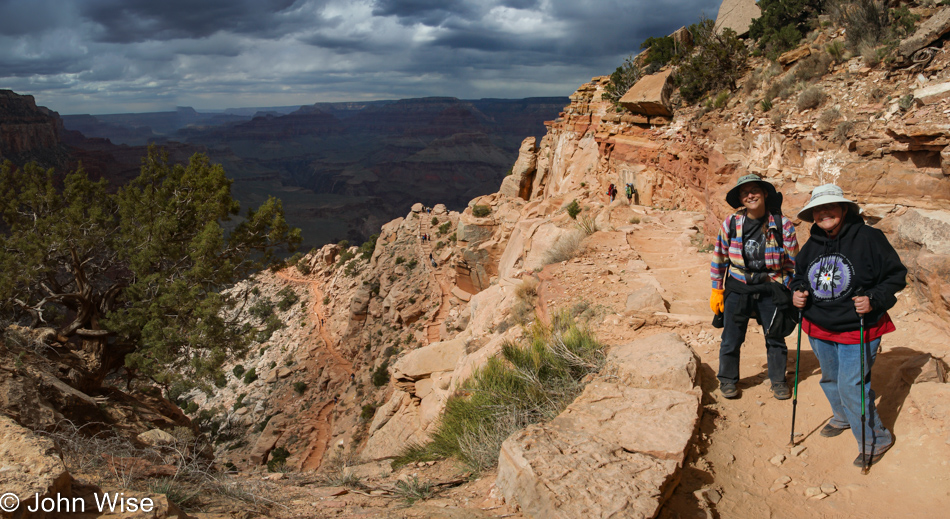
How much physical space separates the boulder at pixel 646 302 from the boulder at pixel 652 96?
13.2 meters

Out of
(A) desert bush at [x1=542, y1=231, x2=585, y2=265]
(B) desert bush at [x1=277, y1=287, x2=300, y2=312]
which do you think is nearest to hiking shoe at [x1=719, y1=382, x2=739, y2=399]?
(A) desert bush at [x1=542, y1=231, x2=585, y2=265]

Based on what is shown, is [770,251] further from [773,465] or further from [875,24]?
[875,24]

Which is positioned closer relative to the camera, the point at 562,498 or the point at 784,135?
the point at 562,498

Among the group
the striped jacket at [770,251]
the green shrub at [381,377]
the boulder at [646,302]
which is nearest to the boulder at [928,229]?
the striped jacket at [770,251]

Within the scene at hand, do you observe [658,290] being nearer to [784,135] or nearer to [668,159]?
[784,135]

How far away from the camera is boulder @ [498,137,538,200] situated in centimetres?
3094

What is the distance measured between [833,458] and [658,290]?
430 centimetres

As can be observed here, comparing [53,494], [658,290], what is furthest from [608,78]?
[53,494]

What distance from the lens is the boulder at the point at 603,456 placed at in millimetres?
3014

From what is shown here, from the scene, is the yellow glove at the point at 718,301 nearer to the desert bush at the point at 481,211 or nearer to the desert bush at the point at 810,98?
the desert bush at the point at 810,98

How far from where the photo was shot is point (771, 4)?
16.2m

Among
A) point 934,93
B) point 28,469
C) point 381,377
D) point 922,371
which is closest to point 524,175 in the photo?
point 381,377

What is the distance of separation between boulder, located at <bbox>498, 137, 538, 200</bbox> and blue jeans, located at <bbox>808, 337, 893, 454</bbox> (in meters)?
27.2

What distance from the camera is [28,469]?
2725 millimetres
